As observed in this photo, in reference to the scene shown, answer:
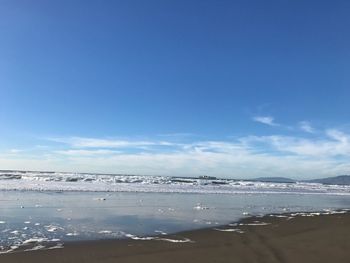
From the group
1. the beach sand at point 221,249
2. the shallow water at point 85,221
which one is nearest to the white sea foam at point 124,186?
the shallow water at point 85,221

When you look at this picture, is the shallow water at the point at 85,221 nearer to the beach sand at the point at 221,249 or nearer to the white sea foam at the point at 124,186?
the beach sand at the point at 221,249

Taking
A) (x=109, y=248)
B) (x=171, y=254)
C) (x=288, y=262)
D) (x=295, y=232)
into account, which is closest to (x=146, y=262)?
(x=171, y=254)

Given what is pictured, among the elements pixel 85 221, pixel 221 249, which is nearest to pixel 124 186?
pixel 85 221

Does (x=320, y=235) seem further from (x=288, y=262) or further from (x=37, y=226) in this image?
(x=37, y=226)

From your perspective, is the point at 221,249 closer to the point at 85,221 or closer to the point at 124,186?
the point at 85,221

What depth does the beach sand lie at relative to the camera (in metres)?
9.65

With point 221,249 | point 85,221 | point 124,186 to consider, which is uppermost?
point 124,186

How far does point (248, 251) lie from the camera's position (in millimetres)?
10820

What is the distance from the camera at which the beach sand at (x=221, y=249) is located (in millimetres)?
9648

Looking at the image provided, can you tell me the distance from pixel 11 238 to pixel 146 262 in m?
4.38

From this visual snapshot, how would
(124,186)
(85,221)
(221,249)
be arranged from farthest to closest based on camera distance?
(124,186) < (85,221) < (221,249)

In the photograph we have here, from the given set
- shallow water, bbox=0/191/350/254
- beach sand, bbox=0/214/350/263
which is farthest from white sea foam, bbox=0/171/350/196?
beach sand, bbox=0/214/350/263

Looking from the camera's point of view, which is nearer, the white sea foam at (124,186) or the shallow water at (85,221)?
the shallow water at (85,221)

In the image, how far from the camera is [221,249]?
10.9 metres
